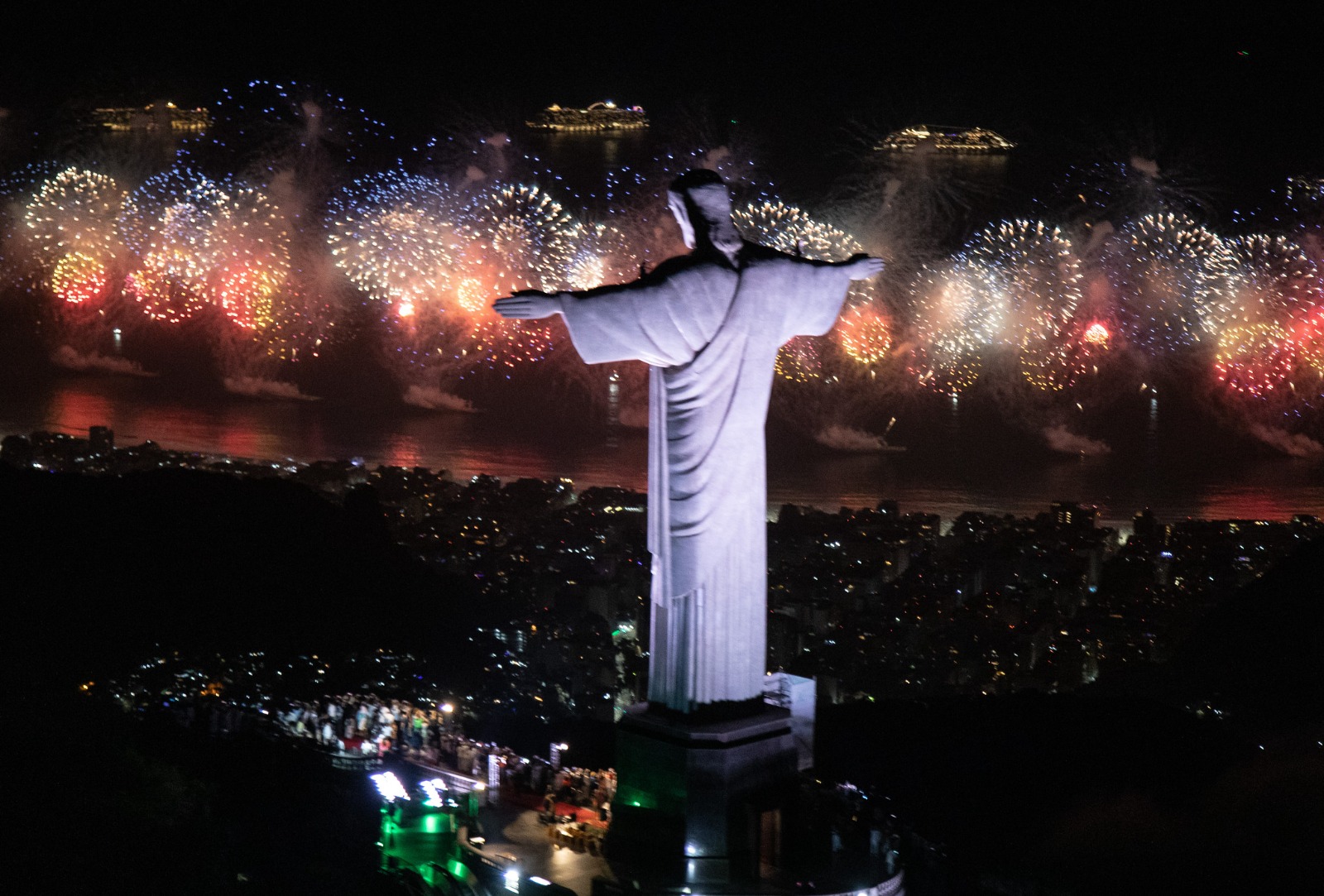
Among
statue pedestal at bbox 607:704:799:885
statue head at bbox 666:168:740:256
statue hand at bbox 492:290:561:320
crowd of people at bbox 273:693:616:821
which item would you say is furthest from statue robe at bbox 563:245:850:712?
crowd of people at bbox 273:693:616:821

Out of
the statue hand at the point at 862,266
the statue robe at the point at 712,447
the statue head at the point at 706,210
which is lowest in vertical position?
the statue robe at the point at 712,447

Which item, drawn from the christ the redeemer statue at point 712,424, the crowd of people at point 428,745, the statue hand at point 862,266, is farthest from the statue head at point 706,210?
the crowd of people at point 428,745

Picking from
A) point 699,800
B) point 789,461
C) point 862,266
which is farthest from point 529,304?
point 789,461

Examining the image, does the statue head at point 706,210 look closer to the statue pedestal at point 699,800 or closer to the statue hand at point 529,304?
the statue hand at point 529,304

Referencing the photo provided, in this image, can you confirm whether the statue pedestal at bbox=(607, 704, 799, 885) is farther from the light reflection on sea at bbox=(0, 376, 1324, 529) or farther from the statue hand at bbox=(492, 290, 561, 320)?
the light reflection on sea at bbox=(0, 376, 1324, 529)

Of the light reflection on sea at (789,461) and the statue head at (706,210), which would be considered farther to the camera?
the light reflection on sea at (789,461)

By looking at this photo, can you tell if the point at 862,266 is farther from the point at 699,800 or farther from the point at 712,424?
the point at 699,800
